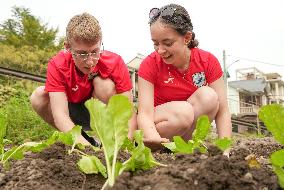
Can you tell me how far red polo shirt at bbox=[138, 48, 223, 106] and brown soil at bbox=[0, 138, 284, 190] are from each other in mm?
1473

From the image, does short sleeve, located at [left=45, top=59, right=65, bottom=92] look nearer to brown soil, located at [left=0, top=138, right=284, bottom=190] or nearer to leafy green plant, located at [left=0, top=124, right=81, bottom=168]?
leafy green plant, located at [left=0, top=124, right=81, bottom=168]

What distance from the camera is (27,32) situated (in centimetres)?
1694

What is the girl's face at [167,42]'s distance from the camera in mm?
2443

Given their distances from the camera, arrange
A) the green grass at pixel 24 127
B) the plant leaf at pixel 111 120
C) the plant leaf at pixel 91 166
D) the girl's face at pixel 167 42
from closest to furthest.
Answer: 1. the plant leaf at pixel 111 120
2. the plant leaf at pixel 91 166
3. the girl's face at pixel 167 42
4. the green grass at pixel 24 127

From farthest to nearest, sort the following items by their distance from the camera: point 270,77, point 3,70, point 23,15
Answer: point 270,77, point 23,15, point 3,70

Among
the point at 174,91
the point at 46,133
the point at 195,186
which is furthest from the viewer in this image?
the point at 46,133

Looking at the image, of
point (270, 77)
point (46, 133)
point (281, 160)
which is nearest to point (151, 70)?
point (281, 160)

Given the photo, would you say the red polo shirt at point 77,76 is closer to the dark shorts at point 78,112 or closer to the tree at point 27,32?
the dark shorts at point 78,112

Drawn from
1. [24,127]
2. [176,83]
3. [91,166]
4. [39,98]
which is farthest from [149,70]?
[24,127]

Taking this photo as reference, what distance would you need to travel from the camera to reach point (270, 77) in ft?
132

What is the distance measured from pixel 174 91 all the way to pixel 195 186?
6.30ft

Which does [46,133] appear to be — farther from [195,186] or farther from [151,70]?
[195,186]

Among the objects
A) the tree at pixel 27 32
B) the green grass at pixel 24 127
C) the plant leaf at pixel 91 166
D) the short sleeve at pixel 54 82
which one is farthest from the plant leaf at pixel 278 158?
the tree at pixel 27 32

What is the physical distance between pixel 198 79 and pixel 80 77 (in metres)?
0.77
